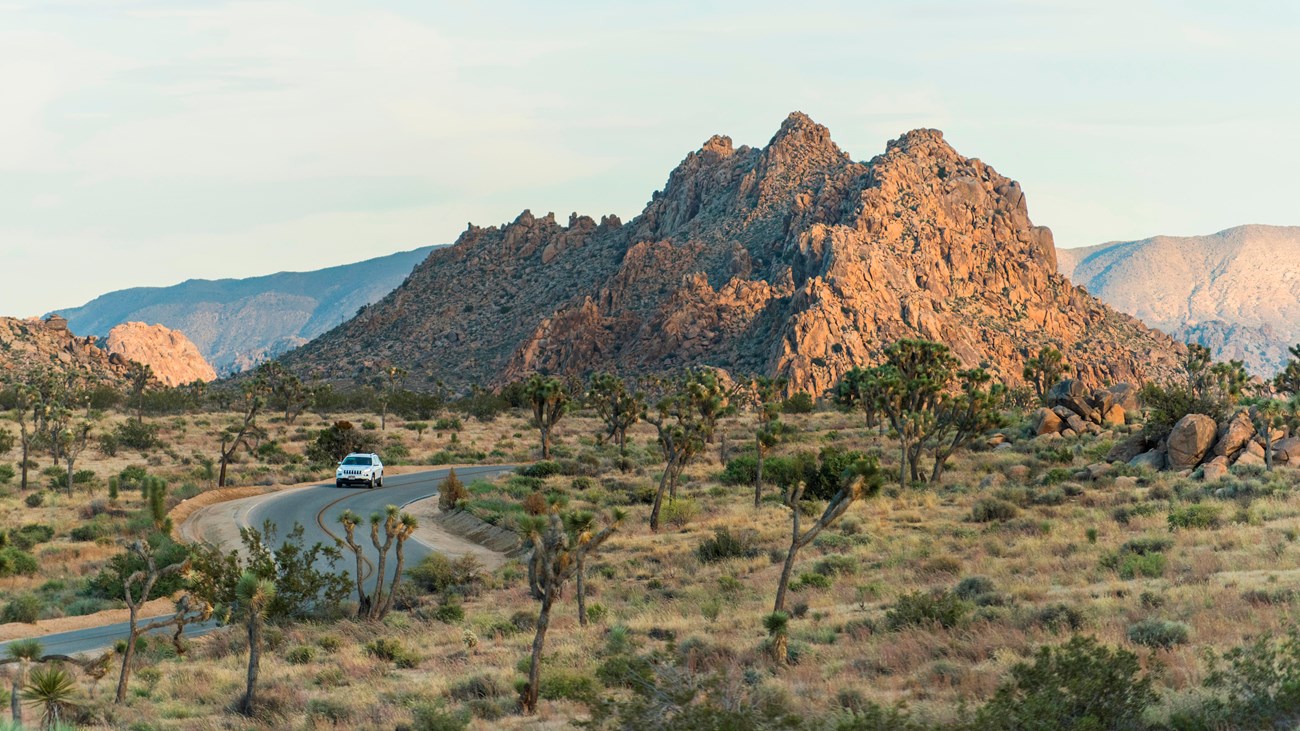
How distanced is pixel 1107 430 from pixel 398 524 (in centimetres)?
3889

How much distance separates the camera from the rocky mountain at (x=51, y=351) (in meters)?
107

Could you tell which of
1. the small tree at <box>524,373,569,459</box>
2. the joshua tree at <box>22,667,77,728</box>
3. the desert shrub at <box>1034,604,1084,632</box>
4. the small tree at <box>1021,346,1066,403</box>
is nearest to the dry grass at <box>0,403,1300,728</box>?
the desert shrub at <box>1034,604,1084,632</box>

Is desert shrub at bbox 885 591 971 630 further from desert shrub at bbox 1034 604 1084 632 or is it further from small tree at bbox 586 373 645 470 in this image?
small tree at bbox 586 373 645 470

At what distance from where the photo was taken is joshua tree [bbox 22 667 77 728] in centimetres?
1247

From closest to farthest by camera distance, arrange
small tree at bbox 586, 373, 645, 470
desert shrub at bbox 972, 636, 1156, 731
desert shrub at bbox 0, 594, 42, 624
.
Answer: desert shrub at bbox 972, 636, 1156, 731 → desert shrub at bbox 0, 594, 42, 624 → small tree at bbox 586, 373, 645, 470

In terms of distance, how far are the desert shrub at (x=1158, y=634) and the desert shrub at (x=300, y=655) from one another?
1324 centimetres

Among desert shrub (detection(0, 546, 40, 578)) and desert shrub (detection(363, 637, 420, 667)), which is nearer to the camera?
desert shrub (detection(363, 637, 420, 667))

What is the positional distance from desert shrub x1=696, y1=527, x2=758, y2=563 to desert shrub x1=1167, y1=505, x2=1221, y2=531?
9849 millimetres

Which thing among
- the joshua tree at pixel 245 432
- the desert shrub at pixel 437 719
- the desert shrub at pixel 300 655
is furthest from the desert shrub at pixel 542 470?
the desert shrub at pixel 437 719

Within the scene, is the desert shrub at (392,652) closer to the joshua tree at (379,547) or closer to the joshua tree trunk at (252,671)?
the joshua tree at (379,547)

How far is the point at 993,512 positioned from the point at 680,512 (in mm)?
10058

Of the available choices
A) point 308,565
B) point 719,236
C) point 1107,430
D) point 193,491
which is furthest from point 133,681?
point 719,236

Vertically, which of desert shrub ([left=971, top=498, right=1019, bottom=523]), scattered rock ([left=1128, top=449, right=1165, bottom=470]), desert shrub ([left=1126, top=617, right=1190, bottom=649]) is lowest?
desert shrub ([left=971, top=498, right=1019, bottom=523])

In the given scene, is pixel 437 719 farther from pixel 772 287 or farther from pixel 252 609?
pixel 772 287
